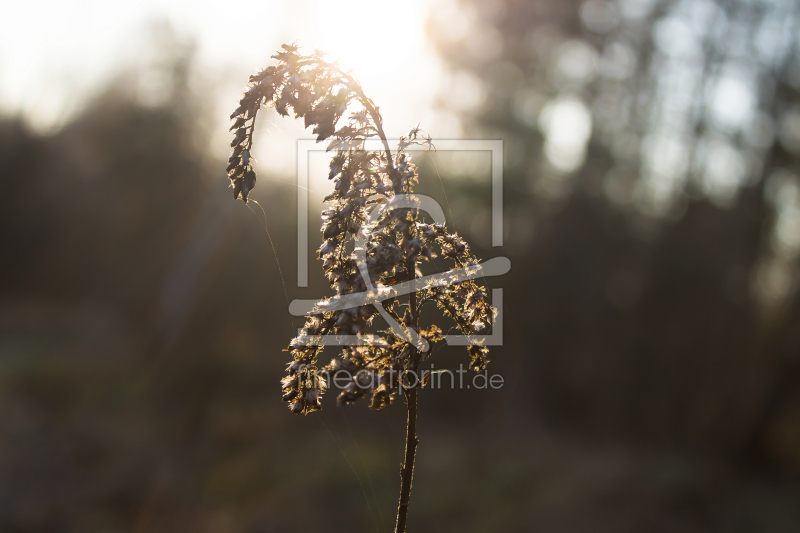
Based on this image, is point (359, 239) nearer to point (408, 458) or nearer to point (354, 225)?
point (354, 225)

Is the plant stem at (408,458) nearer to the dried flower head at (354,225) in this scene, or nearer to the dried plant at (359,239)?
the dried plant at (359,239)

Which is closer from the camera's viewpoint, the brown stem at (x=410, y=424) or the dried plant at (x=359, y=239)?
the dried plant at (x=359, y=239)

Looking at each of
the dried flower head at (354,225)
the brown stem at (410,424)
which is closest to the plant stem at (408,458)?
the brown stem at (410,424)

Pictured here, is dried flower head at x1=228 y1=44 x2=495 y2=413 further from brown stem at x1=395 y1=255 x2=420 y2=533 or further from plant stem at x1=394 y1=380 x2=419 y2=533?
plant stem at x1=394 y1=380 x2=419 y2=533

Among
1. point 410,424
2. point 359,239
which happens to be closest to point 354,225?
point 359,239

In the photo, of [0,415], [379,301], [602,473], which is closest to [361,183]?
[379,301]

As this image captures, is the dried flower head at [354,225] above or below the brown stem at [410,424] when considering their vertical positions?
above

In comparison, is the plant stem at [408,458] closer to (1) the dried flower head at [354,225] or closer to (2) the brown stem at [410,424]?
(2) the brown stem at [410,424]

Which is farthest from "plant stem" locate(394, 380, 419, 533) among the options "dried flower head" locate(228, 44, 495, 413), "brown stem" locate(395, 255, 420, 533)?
"dried flower head" locate(228, 44, 495, 413)

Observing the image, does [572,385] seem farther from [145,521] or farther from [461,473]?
[145,521]
